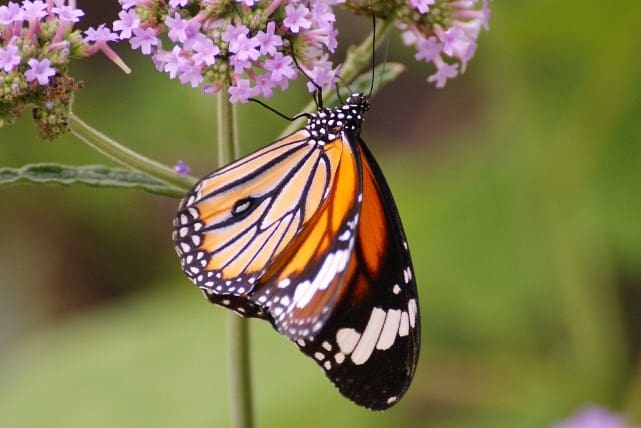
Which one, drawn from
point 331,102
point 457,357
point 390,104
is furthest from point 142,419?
point 390,104

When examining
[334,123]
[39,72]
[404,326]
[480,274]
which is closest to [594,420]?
[480,274]

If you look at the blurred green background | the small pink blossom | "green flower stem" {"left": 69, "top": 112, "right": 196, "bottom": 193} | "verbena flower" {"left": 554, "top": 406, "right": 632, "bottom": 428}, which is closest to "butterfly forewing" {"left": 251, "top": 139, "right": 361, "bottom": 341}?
"green flower stem" {"left": 69, "top": 112, "right": 196, "bottom": 193}

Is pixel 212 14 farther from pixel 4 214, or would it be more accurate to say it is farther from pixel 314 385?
pixel 4 214

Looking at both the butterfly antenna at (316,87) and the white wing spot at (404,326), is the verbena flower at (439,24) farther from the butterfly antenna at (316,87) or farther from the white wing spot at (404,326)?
the white wing spot at (404,326)

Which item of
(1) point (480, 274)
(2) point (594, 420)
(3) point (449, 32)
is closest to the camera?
(3) point (449, 32)

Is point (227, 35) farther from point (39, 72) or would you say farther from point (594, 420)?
point (594, 420)

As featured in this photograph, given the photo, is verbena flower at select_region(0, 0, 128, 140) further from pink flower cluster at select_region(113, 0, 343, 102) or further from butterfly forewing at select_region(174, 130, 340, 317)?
butterfly forewing at select_region(174, 130, 340, 317)

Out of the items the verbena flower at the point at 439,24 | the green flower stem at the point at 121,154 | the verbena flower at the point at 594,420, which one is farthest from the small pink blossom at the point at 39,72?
the verbena flower at the point at 594,420
